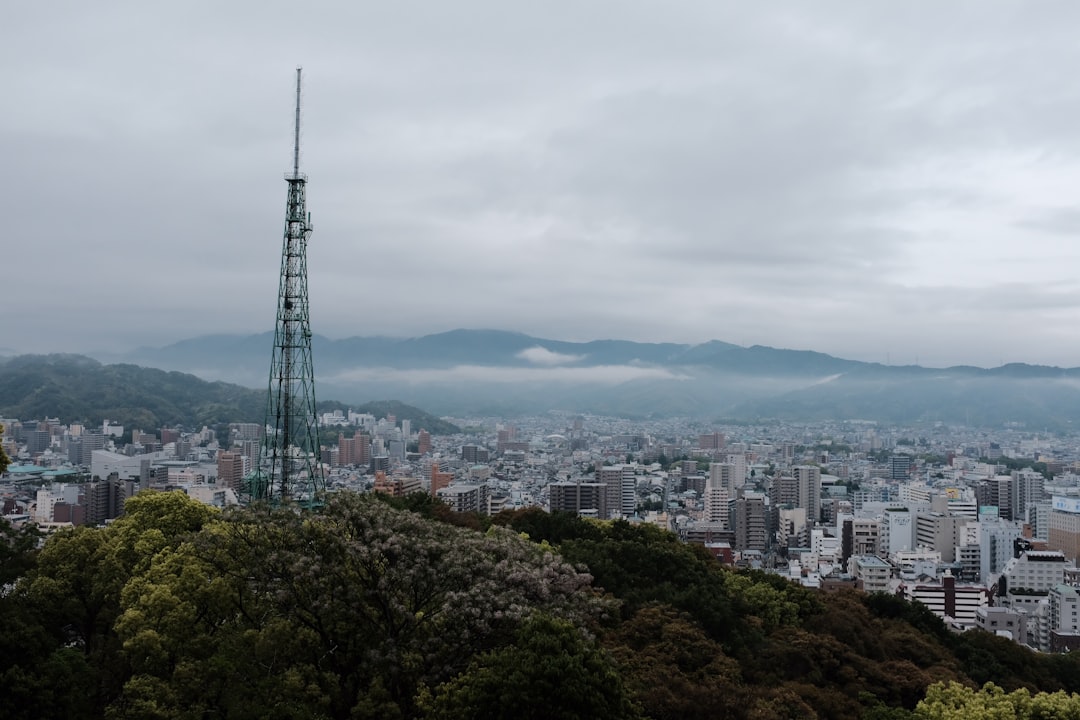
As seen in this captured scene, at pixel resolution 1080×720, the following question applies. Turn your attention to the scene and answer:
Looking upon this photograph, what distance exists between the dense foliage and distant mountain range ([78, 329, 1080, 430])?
11019 centimetres

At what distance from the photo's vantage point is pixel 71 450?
156ft

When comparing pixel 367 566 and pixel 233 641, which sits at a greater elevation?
pixel 367 566

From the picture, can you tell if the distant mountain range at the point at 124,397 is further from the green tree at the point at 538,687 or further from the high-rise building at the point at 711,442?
the green tree at the point at 538,687

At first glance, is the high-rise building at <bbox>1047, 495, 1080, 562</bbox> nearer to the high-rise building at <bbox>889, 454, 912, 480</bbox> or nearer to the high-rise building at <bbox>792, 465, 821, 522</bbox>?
the high-rise building at <bbox>792, 465, 821, 522</bbox>

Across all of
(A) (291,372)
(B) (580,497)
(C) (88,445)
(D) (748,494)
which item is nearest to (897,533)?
(D) (748,494)

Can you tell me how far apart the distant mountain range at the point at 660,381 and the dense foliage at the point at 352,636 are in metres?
110

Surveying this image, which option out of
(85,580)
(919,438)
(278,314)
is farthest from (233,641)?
(919,438)

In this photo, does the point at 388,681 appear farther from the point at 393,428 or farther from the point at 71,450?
A: the point at 393,428

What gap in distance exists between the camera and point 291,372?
40.1 ft

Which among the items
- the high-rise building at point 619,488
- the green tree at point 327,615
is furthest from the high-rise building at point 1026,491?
the green tree at point 327,615

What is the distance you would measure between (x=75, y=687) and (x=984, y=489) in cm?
4282

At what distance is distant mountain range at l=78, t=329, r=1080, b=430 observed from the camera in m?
133

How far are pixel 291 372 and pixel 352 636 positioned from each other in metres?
6.33

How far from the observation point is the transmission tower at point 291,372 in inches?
475
